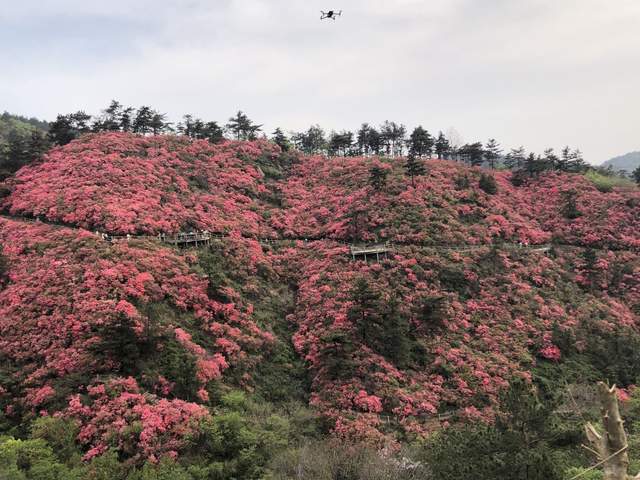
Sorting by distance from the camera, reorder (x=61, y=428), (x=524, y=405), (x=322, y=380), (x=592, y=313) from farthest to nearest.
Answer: (x=592, y=313)
(x=322, y=380)
(x=61, y=428)
(x=524, y=405)

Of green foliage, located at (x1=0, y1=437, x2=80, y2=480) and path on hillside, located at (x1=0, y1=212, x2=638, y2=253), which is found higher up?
path on hillside, located at (x1=0, y1=212, x2=638, y2=253)

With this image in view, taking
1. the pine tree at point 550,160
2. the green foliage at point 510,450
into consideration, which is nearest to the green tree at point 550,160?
the pine tree at point 550,160

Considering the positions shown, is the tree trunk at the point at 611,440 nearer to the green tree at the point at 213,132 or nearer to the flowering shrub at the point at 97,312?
the flowering shrub at the point at 97,312

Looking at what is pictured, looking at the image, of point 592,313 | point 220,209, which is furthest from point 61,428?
point 592,313

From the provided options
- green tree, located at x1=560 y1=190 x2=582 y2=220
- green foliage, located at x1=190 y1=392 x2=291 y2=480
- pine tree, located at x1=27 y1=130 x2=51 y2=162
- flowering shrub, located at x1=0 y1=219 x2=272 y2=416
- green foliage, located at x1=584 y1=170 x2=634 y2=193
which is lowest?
green foliage, located at x1=190 y1=392 x2=291 y2=480

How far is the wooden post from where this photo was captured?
4.96 metres

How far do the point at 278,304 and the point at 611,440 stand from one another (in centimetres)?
3054

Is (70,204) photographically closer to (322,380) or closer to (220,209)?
(220,209)

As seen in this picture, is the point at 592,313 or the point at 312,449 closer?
the point at 312,449

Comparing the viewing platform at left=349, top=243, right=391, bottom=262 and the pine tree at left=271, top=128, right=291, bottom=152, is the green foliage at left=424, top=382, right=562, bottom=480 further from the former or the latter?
the pine tree at left=271, top=128, right=291, bottom=152

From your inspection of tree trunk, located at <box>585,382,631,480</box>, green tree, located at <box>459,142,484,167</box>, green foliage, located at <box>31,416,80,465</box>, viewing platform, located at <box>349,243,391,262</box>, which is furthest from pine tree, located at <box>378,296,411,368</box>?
green tree, located at <box>459,142,484,167</box>

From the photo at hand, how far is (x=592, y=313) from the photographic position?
3553cm

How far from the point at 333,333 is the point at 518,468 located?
52.9 feet

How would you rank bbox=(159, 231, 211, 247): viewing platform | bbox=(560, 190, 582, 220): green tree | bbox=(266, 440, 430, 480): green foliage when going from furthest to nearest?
bbox=(560, 190, 582, 220): green tree < bbox=(159, 231, 211, 247): viewing platform < bbox=(266, 440, 430, 480): green foliage
